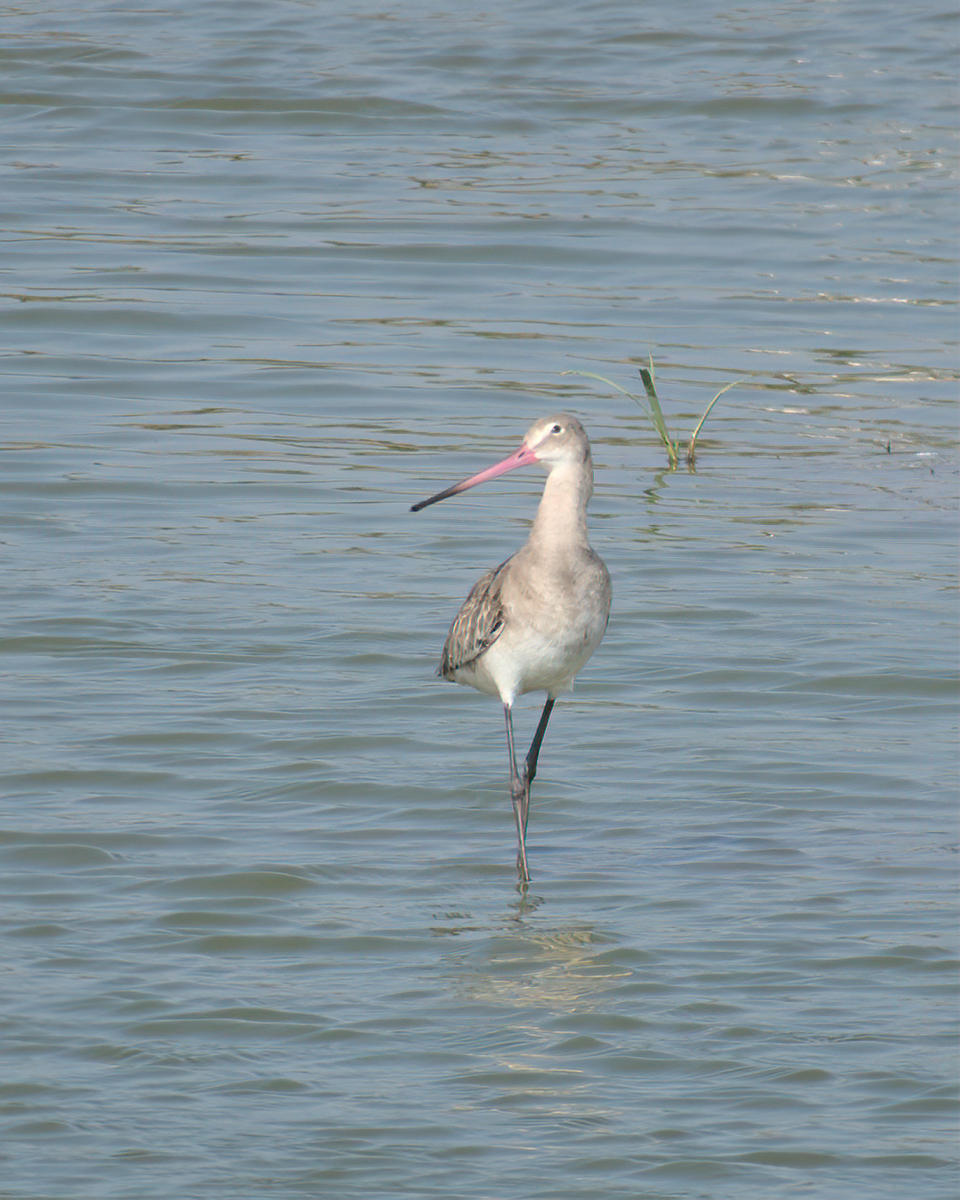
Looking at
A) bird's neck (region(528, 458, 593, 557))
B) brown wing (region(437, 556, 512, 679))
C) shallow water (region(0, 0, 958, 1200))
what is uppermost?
bird's neck (region(528, 458, 593, 557))

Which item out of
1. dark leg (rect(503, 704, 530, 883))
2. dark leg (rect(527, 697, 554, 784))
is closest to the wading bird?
dark leg (rect(503, 704, 530, 883))

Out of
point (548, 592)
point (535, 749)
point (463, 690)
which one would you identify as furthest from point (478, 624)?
point (463, 690)

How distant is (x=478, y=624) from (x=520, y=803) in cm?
56

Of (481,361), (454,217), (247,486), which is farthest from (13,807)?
(454,217)

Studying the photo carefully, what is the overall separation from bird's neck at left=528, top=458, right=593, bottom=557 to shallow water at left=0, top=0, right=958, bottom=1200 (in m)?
0.95

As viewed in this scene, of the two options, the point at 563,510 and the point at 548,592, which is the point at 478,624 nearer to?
the point at 548,592

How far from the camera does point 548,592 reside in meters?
6.23

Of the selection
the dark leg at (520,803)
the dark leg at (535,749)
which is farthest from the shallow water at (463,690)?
the dark leg at (535,749)

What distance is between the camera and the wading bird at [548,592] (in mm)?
6207

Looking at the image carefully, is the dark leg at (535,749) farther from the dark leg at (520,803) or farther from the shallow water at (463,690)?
the shallow water at (463,690)

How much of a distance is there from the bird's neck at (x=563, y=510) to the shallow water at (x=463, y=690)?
947mm

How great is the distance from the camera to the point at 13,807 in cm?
652

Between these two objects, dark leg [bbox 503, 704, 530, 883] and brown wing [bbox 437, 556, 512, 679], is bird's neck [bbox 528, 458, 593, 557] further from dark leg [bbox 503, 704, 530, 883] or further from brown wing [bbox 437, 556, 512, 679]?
dark leg [bbox 503, 704, 530, 883]

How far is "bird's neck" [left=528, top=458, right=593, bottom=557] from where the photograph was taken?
6.22 m
